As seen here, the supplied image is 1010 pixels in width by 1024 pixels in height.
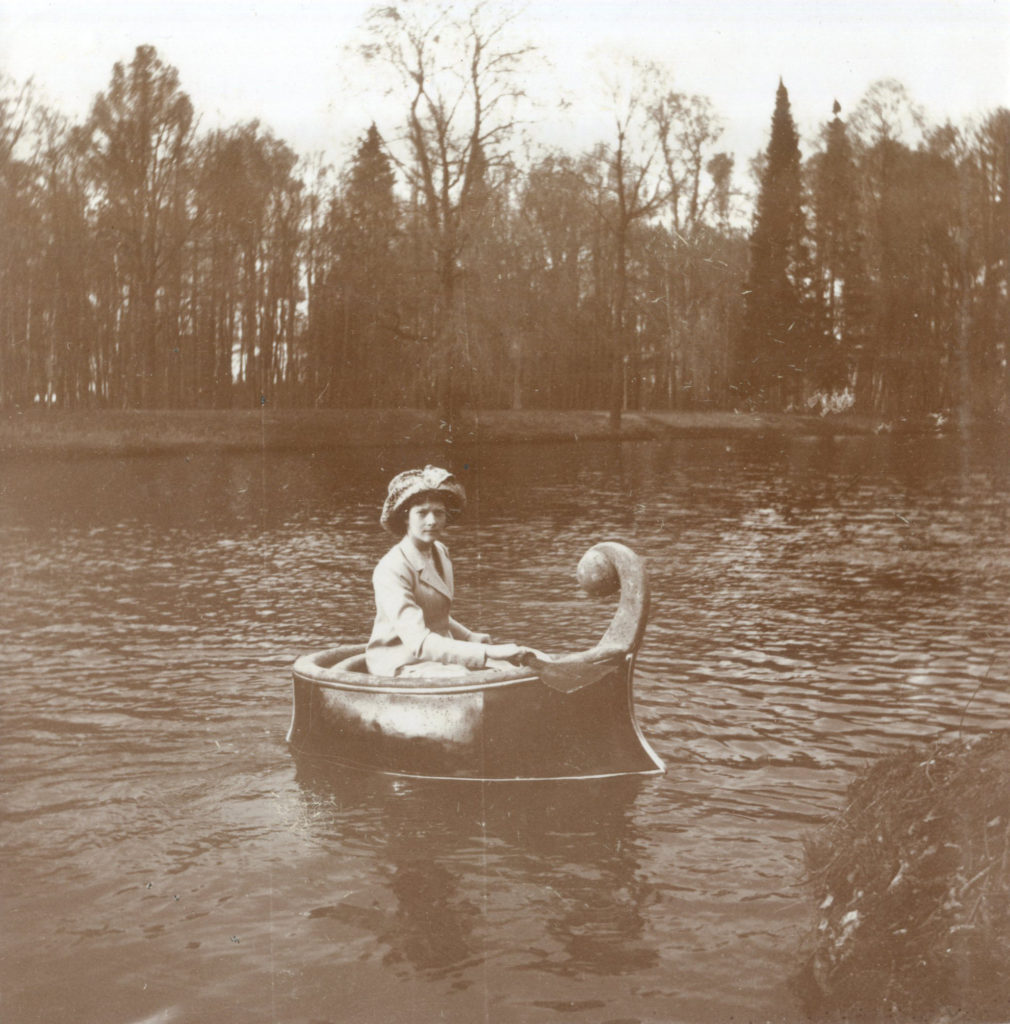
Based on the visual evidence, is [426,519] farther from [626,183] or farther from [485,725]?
[626,183]

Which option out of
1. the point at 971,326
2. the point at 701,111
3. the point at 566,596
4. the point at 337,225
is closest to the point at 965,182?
the point at 971,326

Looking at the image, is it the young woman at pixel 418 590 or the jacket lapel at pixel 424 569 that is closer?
the young woman at pixel 418 590

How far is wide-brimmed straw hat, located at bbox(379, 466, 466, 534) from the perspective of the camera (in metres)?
6.26

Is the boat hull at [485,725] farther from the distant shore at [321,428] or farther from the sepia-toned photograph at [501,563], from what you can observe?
the distant shore at [321,428]

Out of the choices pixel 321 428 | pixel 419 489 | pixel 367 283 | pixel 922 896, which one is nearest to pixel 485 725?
pixel 419 489

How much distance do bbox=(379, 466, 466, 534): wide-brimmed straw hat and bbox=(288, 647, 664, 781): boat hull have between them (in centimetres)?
90

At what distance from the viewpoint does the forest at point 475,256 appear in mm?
16484

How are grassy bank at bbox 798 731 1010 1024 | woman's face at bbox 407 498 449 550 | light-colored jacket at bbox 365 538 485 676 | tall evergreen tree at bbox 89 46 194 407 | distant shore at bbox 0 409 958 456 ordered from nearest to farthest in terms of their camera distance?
1. grassy bank at bbox 798 731 1010 1024
2. light-colored jacket at bbox 365 538 485 676
3. woman's face at bbox 407 498 449 550
4. tall evergreen tree at bbox 89 46 194 407
5. distant shore at bbox 0 409 958 456

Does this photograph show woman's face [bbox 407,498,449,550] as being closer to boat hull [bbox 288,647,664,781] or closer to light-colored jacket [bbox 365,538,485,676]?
light-colored jacket [bbox 365,538,485,676]

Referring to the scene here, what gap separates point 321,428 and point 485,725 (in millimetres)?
18281

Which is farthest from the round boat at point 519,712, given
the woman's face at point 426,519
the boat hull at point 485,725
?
the woman's face at point 426,519

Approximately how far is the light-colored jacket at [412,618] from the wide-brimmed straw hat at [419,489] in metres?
0.18

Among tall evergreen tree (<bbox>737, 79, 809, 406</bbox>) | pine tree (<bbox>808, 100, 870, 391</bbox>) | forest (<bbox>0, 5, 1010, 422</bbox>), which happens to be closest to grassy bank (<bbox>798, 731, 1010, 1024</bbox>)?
forest (<bbox>0, 5, 1010, 422</bbox>)

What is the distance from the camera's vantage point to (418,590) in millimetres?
6391
